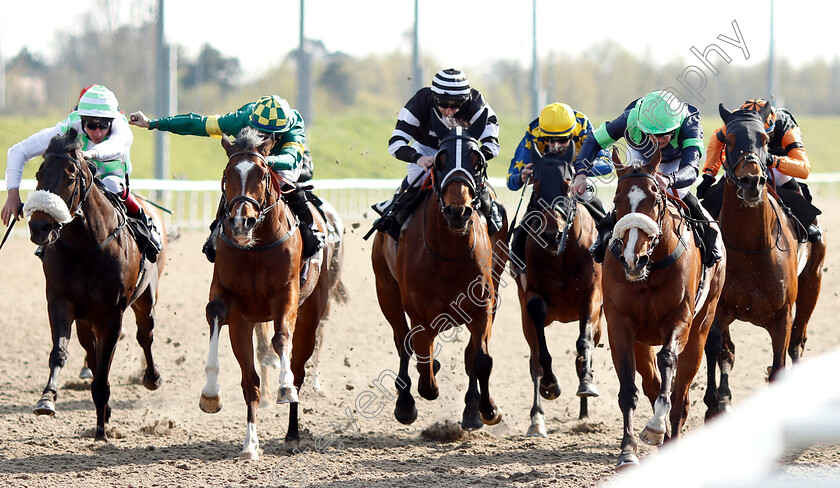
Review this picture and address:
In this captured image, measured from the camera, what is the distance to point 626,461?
5449mm

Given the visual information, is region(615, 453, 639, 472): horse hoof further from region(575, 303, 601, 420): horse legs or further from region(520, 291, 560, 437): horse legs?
region(520, 291, 560, 437): horse legs

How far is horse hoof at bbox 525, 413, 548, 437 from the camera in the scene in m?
6.92

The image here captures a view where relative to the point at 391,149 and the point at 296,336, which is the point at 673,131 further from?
the point at 296,336

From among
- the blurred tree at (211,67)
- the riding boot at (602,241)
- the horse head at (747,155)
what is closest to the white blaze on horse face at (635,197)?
the riding boot at (602,241)

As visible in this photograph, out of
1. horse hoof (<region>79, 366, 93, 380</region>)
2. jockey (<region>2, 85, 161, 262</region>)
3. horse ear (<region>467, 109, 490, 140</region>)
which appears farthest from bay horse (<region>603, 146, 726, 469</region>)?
horse hoof (<region>79, 366, 93, 380</region>)

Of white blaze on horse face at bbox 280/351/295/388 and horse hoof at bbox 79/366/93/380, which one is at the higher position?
white blaze on horse face at bbox 280/351/295/388

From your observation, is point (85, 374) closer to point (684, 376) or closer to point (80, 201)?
point (80, 201)

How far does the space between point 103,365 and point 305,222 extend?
158 centimetres

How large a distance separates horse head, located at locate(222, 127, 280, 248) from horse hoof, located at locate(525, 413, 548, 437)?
2269 millimetres

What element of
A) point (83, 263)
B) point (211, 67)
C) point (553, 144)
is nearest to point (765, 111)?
point (553, 144)

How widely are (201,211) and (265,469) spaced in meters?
12.4

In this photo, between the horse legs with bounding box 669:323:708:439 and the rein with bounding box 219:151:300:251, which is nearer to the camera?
the rein with bounding box 219:151:300:251

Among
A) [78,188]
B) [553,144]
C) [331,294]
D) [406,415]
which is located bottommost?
[406,415]

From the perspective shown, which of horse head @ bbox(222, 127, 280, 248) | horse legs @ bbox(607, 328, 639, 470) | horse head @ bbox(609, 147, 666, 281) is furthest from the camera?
horse head @ bbox(222, 127, 280, 248)
